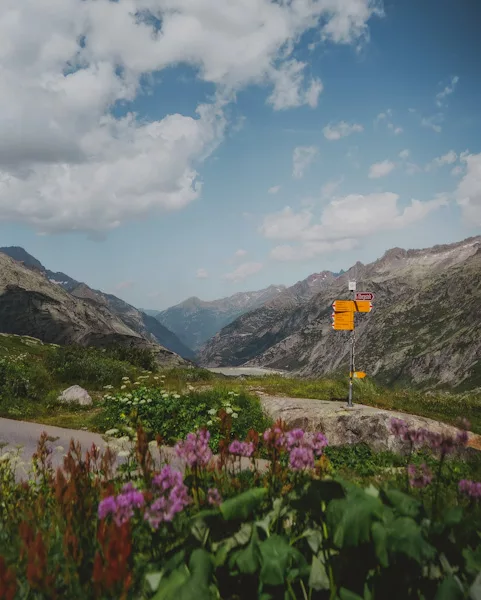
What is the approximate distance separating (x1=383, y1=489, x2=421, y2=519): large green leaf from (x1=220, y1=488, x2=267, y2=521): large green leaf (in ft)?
3.29

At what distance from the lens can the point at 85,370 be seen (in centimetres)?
1984

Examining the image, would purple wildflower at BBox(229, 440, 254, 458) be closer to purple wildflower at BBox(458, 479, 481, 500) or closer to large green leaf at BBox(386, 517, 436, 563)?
large green leaf at BBox(386, 517, 436, 563)

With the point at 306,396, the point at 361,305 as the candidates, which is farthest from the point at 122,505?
the point at 306,396

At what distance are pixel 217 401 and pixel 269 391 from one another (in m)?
4.08

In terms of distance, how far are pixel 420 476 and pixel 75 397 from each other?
14.5 meters

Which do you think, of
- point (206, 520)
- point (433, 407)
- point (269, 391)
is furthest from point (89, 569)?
point (433, 407)

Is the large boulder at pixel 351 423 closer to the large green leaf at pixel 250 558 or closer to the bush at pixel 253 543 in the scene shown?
the bush at pixel 253 543

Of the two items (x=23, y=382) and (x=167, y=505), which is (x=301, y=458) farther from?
(x=23, y=382)

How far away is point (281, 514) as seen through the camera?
3.44m

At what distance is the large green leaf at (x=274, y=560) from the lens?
256 centimetres

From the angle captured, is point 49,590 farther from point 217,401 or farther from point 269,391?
point 269,391

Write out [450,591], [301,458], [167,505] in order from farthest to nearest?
[301,458] → [167,505] → [450,591]

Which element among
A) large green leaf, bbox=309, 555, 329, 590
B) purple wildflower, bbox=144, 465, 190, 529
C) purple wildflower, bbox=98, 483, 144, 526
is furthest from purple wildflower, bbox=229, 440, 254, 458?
large green leaf, bbox=309, 555, 329, 590

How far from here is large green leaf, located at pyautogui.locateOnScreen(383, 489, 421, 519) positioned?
119 inches
